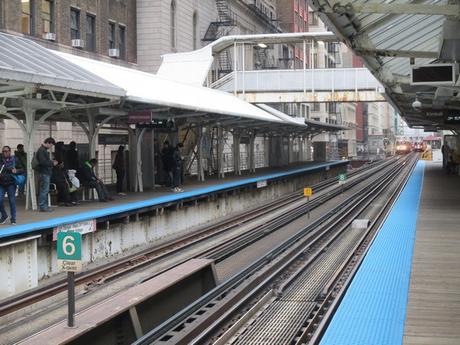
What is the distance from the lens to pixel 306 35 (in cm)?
3594

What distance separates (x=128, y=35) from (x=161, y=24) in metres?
2.28

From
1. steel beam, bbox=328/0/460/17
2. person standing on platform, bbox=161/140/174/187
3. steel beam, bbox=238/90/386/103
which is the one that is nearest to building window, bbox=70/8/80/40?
steel beam, bbox=238/90/386/103

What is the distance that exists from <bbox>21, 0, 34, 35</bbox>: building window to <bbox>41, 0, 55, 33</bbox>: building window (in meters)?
0.88

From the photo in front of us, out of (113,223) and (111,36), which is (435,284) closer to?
(113,223)

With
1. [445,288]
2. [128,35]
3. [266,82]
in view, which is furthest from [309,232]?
[128,35]

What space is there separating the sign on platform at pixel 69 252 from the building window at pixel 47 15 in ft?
83.0

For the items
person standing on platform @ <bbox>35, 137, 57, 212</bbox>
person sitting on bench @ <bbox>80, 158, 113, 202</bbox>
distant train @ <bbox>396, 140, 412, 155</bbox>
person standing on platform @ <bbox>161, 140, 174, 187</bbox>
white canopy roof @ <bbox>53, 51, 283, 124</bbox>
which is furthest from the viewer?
distant train @ <bbox>396, 140, 412, 155</bbox>

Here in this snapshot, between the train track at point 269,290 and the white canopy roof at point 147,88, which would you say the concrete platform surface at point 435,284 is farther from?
the white canopy roof at point 147,88

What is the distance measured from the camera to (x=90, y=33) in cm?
3488

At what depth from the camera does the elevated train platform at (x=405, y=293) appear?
6.10 metres

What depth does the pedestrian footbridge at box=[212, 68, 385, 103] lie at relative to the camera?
35.2 meters

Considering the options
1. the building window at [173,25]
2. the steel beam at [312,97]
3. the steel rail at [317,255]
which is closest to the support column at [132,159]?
the steel rail at [317,255]

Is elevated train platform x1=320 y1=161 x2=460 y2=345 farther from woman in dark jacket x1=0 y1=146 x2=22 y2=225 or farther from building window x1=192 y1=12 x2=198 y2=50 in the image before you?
building window x1=192 y1=12 x2=198 y2=50

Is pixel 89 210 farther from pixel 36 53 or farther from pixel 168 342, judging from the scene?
pixel 168 342
